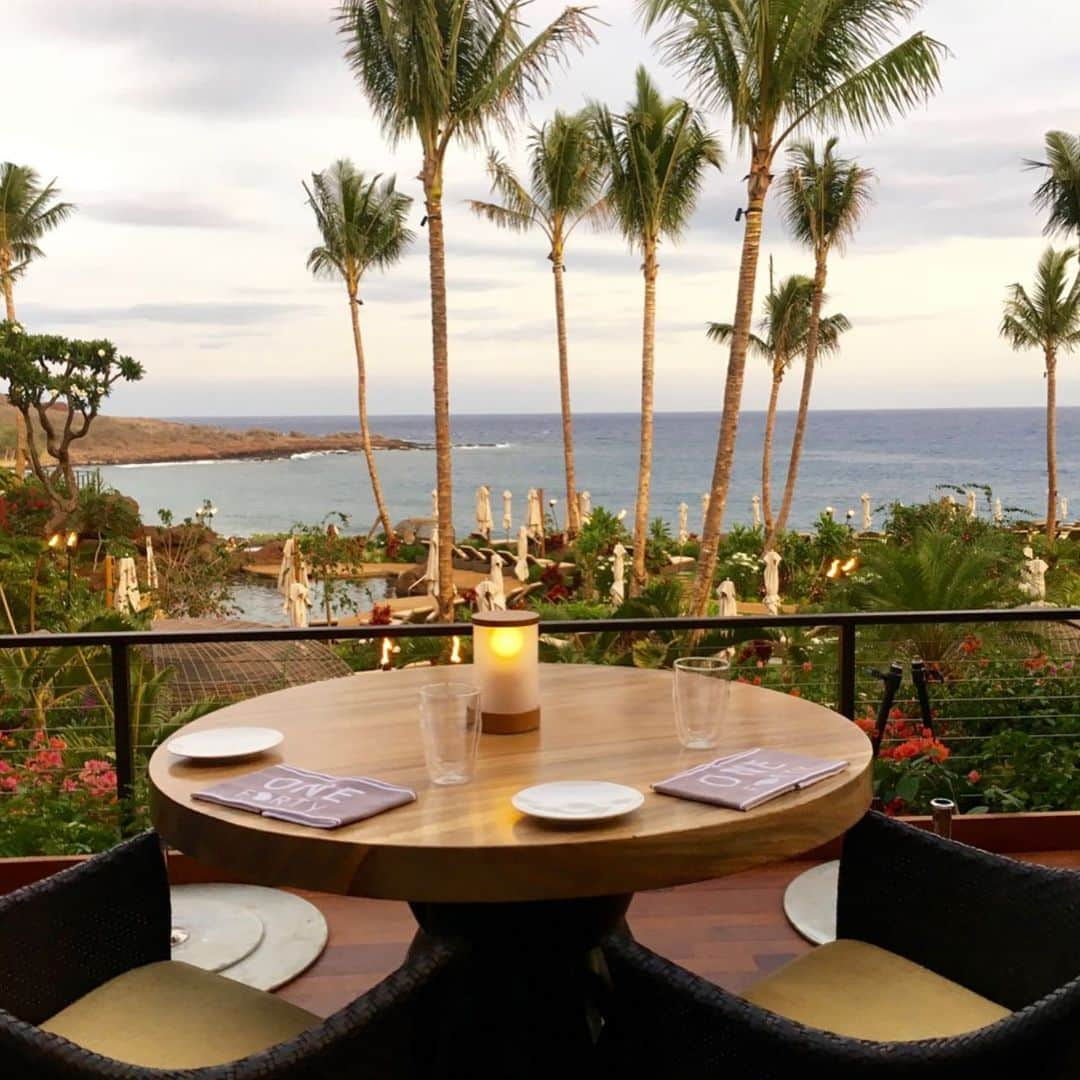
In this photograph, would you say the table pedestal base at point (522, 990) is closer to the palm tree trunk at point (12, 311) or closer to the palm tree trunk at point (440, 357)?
the palm tree trunk at point (440, 357)

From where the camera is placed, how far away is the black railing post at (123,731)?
9.91ft

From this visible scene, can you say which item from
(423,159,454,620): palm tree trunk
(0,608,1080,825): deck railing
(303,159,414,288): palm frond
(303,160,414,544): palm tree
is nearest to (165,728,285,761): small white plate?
(0,608,1080,825): deck railing

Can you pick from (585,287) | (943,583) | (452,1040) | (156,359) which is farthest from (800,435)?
(585,287)

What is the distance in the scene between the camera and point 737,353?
11.2 m

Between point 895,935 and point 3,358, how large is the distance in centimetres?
2027

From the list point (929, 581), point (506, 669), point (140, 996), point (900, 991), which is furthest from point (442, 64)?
point (900, 991)

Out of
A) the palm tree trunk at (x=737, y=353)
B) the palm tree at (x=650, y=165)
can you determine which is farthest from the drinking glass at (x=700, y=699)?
the palm tree at (x=650, y=165)

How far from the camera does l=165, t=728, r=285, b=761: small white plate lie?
1763mm

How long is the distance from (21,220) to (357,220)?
24.6ft

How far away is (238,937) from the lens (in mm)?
2773

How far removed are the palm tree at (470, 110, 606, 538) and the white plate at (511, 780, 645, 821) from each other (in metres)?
16.7

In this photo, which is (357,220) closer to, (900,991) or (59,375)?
(59,375)

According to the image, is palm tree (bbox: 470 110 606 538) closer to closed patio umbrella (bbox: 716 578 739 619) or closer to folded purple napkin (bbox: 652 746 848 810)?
closed patio umbrella (bbox: 716 578 739 619)

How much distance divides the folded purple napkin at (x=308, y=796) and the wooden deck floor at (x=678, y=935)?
1060 millimetres
